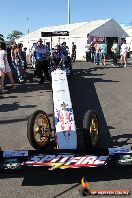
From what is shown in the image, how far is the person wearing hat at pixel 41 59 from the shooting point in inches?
542

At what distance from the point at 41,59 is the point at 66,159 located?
9428 millimetres

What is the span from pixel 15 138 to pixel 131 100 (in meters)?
→ 4.79

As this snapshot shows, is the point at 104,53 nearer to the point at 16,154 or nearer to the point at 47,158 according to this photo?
the point at 16,154

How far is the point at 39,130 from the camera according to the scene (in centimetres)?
586

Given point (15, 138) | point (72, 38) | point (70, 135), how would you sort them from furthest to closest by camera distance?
1. point (72, 38)
2. point (15, 138)
3. point (70, 135)

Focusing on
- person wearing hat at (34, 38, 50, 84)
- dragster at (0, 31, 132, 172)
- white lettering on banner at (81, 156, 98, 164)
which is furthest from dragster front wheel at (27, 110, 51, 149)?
person wearing hat at (34, 38, 50, 84)

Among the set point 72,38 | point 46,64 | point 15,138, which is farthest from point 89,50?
point 15,138

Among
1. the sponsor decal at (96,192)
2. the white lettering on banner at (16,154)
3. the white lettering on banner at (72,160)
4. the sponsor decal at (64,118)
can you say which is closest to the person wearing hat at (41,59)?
the sponsor decal at (64,118)

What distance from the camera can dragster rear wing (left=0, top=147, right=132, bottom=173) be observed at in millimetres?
4613

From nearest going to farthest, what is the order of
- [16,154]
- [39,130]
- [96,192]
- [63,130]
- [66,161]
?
1. [96,192]
2. [66,161]
3. [16,154]
4. [63,130]
5. [39,130]

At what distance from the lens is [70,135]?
5594mm

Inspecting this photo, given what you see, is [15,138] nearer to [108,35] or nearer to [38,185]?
[38,185]

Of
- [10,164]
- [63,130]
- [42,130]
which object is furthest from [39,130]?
→ [10,164]

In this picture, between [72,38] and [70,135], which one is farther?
[72,38]
